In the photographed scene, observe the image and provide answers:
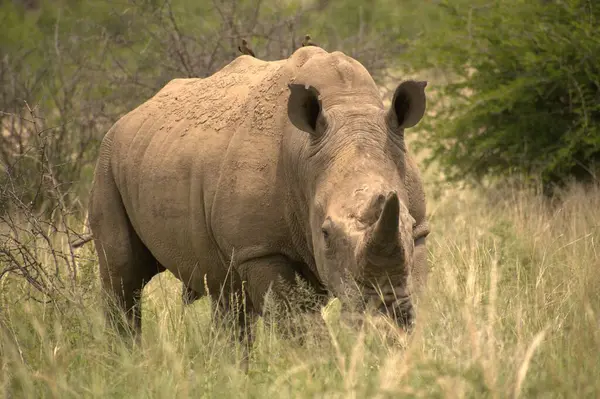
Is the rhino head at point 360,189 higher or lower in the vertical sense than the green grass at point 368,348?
higher

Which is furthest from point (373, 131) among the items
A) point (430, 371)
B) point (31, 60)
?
point (31, 60)

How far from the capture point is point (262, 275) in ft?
16.2

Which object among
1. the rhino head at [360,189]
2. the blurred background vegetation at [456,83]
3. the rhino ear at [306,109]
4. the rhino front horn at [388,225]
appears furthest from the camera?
the blurred background vegetation at [456,83]

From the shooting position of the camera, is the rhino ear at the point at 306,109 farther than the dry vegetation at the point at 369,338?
Yes

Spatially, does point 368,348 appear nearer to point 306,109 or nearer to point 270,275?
point 270,275

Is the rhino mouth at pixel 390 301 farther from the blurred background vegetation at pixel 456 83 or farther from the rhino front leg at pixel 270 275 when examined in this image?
the blurred background vegetation at pixel 456 83

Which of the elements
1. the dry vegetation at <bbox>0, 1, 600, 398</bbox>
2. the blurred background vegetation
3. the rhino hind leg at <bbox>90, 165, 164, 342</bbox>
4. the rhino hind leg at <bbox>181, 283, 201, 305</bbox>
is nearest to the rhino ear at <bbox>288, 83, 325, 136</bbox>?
the dry vegetation at <bbox>0, 1, 600, 398</bbox>

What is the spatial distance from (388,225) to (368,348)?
0.47m

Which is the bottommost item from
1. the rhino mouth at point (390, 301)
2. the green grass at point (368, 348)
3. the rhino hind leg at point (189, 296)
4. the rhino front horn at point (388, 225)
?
the rhino hind leg at point (189, 296)

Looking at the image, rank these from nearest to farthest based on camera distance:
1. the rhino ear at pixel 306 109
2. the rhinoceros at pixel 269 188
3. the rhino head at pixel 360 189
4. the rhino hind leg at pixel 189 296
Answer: the rhino head at pixel 360 189 → the rhinoceros at pixel 269 188 → the rhino ear at pixel 306 109 → the rhino hind leg at pixel 189 296

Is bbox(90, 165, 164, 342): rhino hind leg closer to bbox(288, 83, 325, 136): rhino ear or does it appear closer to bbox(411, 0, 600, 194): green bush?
bbox(288, 83, 325, 136): rhino ear

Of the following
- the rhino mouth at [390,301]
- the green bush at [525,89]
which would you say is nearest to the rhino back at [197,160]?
the rhino mouth at [390,301]

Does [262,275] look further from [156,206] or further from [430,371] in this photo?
[430,371]

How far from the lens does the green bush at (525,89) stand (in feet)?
29.2
